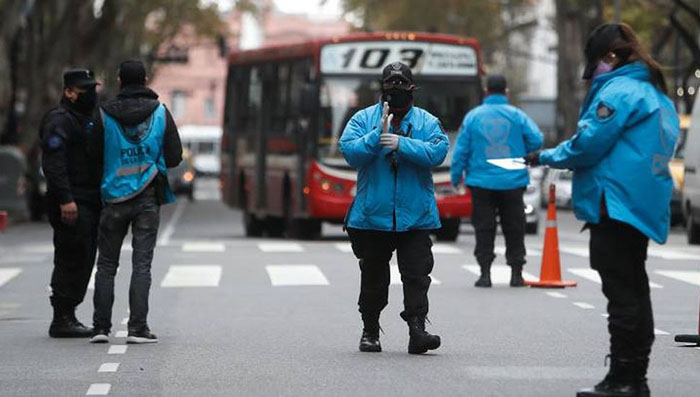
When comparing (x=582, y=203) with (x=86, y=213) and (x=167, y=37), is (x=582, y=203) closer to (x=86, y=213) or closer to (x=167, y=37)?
(x=86, y=213)

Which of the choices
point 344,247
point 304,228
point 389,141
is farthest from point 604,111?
point 304,228

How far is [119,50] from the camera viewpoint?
5516 centimetres

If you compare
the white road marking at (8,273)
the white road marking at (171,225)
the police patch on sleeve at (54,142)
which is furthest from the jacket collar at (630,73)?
the white road marking at (171,225)

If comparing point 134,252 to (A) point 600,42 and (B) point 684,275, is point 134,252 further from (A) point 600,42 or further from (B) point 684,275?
(B) point 684,275

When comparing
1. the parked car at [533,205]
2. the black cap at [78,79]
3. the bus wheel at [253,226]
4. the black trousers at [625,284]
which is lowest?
the bus wheel at [253,226]

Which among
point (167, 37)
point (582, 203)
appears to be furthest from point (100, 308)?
point (167, 37)

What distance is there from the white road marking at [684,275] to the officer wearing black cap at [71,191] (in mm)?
6902

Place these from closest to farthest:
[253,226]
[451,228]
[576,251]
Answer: [576,251] < [451,228] < [253,226]

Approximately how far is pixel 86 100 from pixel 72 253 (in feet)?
3.32

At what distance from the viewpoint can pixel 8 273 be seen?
19.2m

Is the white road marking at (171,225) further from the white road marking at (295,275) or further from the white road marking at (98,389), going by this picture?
the white road marking at (98,389)

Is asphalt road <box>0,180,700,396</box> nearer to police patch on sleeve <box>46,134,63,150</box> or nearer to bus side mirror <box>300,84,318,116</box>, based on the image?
police patch on sleeve <box>46,134,63,150</box>

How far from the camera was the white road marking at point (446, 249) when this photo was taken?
22.7 metres

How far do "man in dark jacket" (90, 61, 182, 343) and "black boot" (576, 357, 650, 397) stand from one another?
13.2ft
